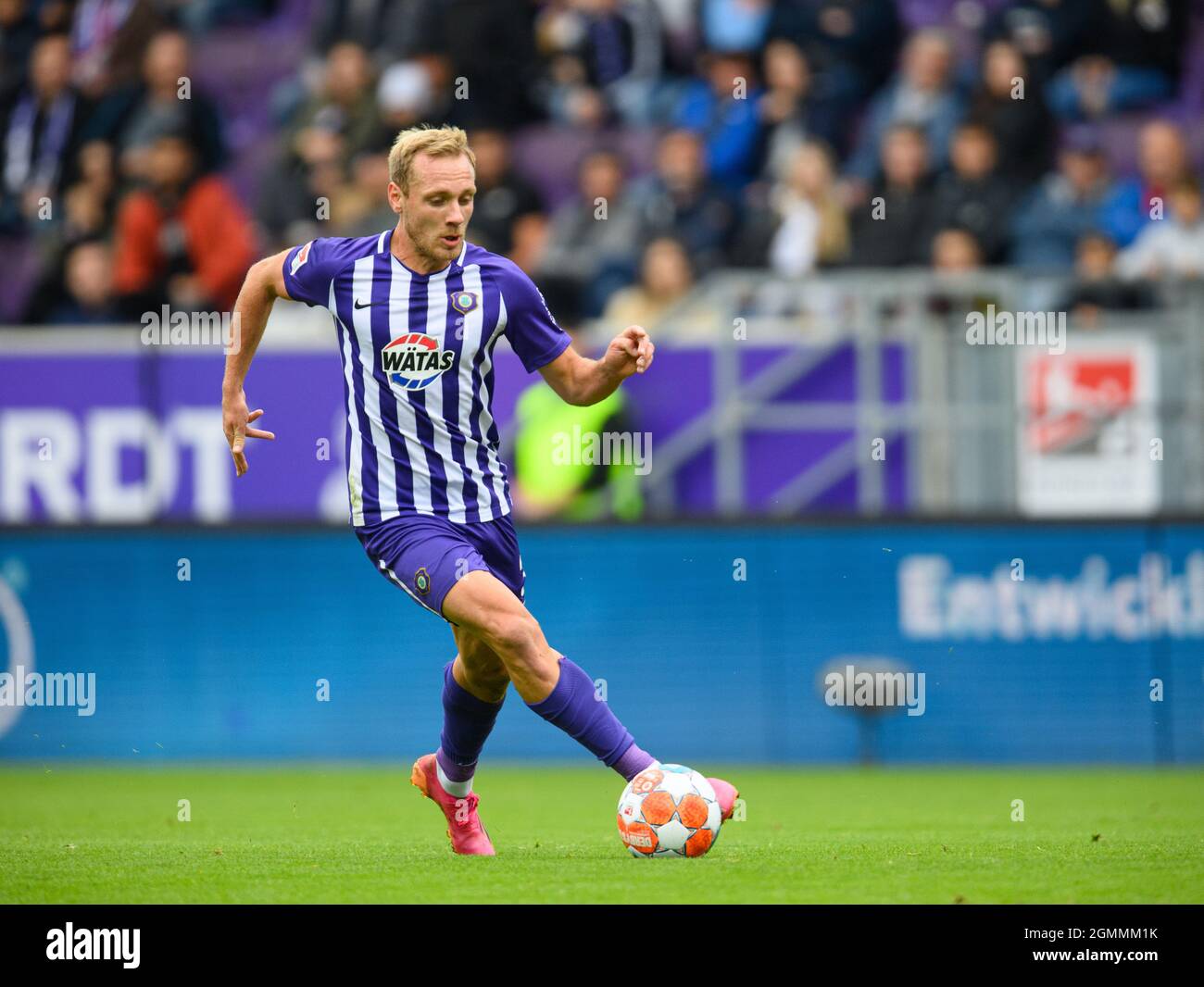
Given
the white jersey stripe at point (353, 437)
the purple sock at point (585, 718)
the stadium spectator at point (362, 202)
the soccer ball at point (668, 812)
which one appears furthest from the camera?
the stadium spectator at point (362, 202)

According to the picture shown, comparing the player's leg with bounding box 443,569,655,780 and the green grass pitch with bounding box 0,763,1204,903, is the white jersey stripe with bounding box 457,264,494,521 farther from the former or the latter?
the green grass pitch with bounding box 0,763,1204,903

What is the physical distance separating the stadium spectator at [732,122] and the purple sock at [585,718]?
28.3 feet

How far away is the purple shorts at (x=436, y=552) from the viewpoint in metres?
6.67

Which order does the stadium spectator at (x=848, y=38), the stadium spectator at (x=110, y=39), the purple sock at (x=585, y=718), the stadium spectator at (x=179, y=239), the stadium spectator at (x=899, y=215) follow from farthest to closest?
the stadium spectator at (x=110, y=39)
the stadium spectator at (x=848, y=38)
the stadium spectator at (x=179, y=239)
the stadium spectator at (x=899, y=215)
the purple sock at (x=585, y=718)

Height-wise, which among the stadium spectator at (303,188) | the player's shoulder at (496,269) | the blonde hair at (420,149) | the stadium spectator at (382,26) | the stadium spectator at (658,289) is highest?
the stadium spectator at (382,26)

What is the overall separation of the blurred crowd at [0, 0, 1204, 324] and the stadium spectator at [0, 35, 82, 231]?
22mm

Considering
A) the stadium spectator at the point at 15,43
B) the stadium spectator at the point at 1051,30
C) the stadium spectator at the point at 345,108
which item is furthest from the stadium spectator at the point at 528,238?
the stadium spectator at the point at 15,43

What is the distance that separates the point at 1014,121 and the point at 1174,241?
58.2 inches

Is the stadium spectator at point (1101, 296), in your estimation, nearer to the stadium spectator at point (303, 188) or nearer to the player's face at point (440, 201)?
the stadium spectator at point (303, 188)

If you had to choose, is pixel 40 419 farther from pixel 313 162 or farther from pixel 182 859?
pixel 182 859

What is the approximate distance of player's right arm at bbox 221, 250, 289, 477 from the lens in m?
7.08

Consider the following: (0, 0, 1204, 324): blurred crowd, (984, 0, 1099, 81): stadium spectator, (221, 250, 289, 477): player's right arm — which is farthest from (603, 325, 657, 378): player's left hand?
(984, 0, 1099, 81): stadium spectator
